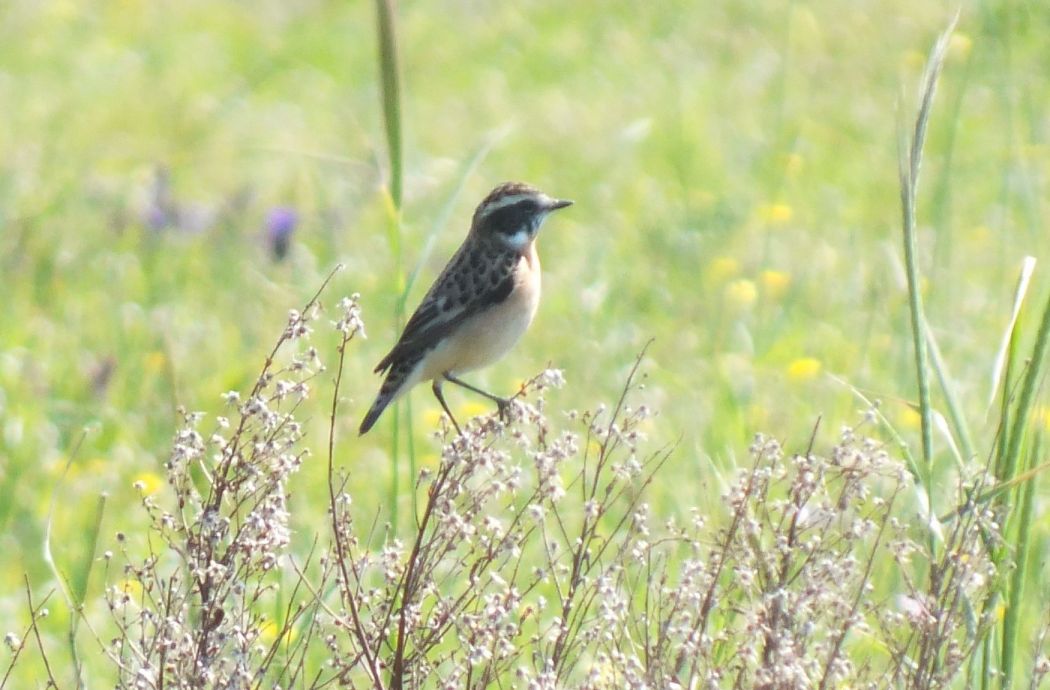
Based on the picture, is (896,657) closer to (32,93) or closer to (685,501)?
(685,501)

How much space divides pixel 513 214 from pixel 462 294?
315 mm

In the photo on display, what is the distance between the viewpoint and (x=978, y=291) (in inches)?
316

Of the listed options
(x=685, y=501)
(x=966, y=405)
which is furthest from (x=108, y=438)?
(x=966, y=405)

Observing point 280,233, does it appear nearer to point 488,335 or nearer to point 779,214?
point 779,214

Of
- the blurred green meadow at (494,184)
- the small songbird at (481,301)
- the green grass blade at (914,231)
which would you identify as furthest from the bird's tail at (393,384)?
the green grass blade at (914,231)

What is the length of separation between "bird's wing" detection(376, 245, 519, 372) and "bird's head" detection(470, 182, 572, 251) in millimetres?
63

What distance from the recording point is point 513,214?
5.52 metres

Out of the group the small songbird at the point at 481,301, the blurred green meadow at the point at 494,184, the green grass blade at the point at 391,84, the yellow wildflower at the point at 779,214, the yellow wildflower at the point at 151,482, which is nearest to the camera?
the green grass blade at the point at 391,84

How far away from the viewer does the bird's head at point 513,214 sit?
5457mm

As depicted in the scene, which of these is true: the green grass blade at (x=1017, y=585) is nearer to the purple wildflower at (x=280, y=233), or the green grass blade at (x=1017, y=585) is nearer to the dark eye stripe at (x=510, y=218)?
the dark eye stripe at (x=510, y=218)

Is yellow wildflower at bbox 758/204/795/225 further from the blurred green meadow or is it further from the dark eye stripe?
the dark eye stripe

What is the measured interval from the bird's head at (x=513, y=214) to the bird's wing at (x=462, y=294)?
0.21 ft

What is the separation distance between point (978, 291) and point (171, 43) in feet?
22.1

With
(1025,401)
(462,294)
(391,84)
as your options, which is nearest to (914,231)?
(1025,401)
